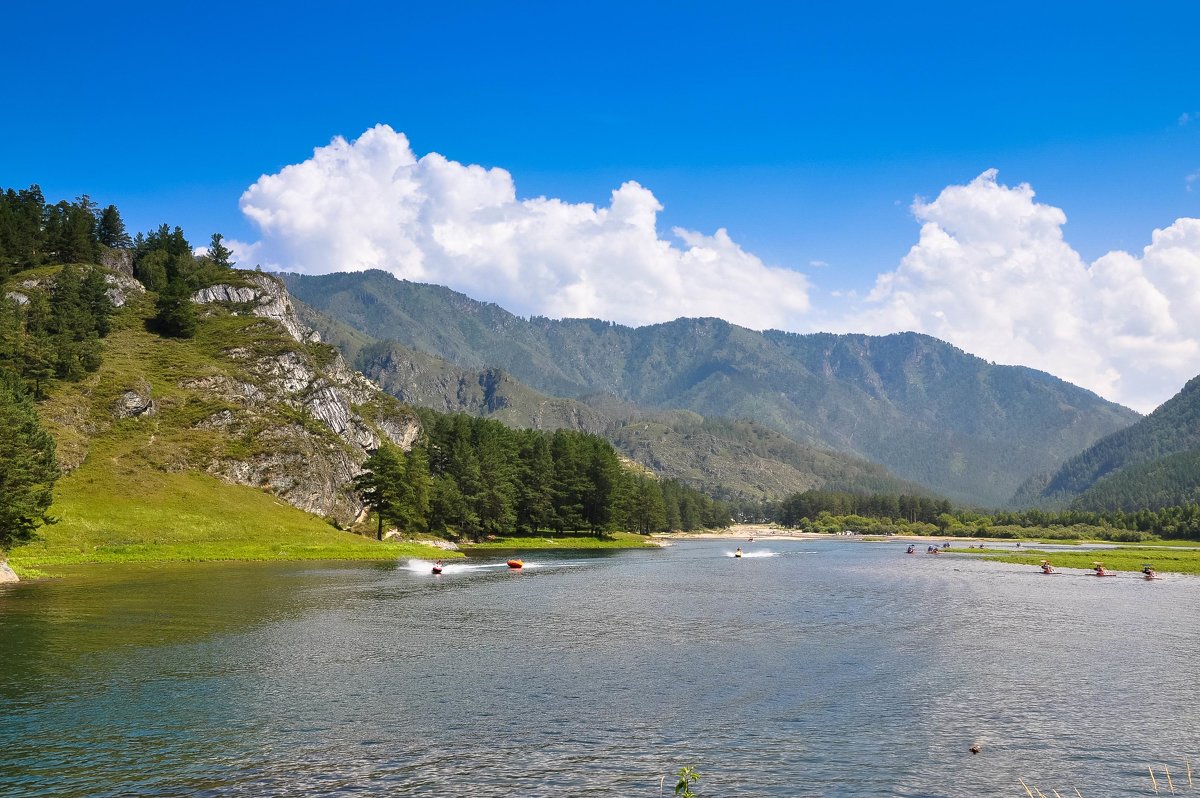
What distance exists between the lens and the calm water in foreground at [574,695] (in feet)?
92.2

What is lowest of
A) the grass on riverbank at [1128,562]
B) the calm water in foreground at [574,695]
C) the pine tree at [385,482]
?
the grass on riverbank at [1128,562]

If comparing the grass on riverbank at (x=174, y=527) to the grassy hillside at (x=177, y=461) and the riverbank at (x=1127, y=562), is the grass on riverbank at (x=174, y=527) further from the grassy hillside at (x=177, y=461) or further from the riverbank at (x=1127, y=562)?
the riverbank at (x=1127, y=562)

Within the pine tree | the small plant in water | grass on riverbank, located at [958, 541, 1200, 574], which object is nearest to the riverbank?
grass on riverbank, located at [958, 541, 1200, 574]

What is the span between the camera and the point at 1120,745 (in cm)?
3250

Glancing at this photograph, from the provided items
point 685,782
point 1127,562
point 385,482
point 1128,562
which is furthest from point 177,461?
point 1128,562

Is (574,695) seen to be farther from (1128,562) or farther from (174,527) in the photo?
(1128,562)

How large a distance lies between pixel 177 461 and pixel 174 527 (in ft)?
89.7

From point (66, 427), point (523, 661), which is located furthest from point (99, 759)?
point (66, 427)

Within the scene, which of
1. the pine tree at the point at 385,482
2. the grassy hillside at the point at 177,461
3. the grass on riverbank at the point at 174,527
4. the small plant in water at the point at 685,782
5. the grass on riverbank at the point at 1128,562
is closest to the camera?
the small plant in water at the point at 685,782

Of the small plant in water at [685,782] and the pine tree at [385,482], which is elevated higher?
the pine tree at [385,482]

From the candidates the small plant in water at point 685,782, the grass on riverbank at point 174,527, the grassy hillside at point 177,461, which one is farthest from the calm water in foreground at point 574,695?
the grassy hillside at point 177,461

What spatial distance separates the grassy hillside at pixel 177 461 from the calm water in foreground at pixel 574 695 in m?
39.6

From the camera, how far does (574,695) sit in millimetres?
39969

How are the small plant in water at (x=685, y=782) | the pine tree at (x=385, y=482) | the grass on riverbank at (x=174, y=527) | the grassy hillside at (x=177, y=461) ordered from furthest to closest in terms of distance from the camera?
1. the pine tree at (x=385, y=482)
2. the grassy hillside at (x=177, y=461)
3. the grass on riverbank at (x=174, y=527)
4. the small plant in water at (x=685, y=782)
